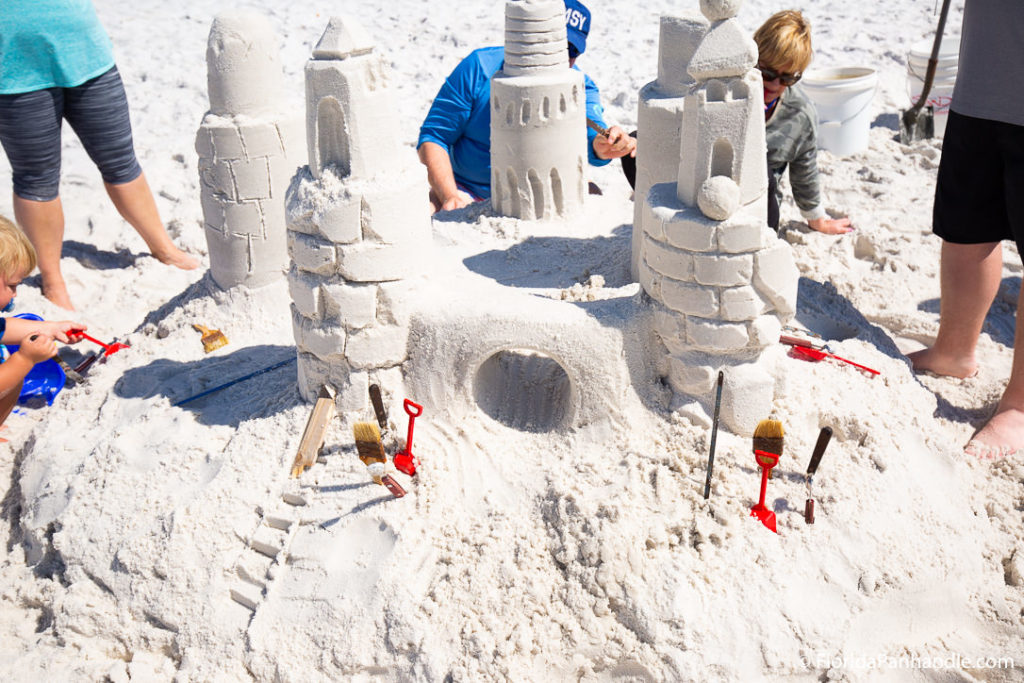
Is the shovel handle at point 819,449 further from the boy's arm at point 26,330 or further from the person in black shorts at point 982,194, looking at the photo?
the boy's arm at point 26,330

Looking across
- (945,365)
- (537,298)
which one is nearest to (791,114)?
(945,365)

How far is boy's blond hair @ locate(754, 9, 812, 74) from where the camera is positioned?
382 cm

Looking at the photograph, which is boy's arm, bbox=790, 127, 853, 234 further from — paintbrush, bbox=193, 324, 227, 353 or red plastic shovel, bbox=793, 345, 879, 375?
paintbrush, bbox=193, 324, 227, 353

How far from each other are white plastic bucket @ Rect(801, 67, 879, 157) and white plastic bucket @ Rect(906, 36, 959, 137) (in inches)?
14.6

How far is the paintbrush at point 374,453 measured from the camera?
2855 mm

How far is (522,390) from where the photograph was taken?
3568 millimetres

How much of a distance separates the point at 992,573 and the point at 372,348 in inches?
85.8

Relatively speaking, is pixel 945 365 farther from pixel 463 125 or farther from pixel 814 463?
pixel 463 125

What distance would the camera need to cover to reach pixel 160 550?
9.73 ft

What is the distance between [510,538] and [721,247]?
3.67 ft

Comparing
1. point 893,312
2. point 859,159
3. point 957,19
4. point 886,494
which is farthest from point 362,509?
point 957,19

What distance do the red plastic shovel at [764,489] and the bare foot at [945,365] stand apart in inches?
61.0

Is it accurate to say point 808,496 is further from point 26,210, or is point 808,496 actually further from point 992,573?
point 26,210

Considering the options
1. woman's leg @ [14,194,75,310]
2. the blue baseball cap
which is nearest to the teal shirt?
woman's leg @ [14,194,75,310]
